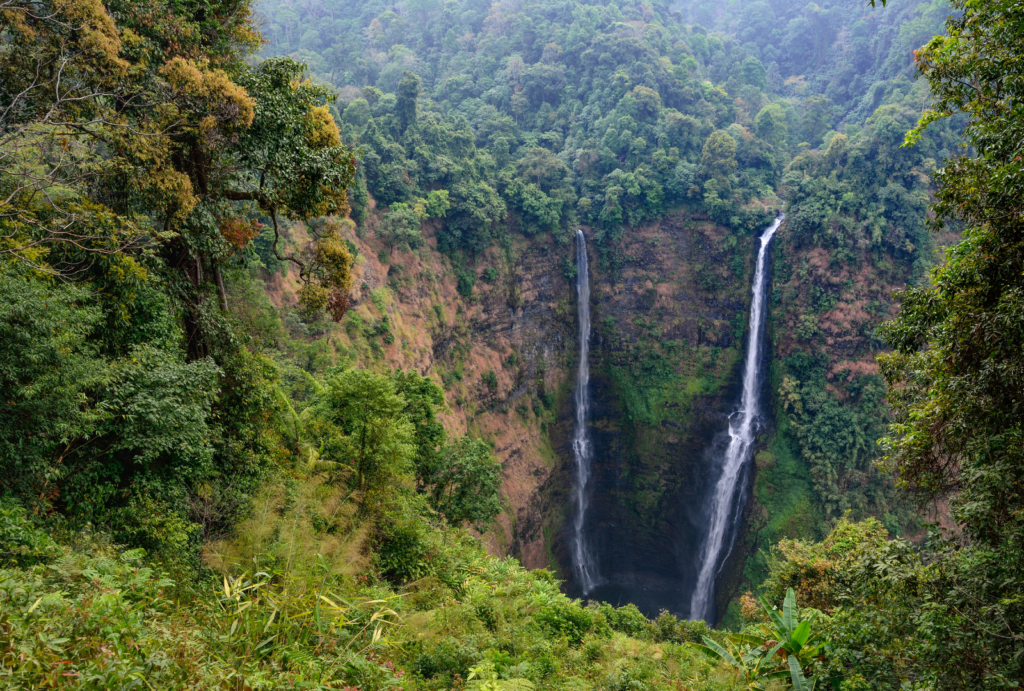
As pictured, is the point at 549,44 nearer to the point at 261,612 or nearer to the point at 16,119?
the point at 16,119

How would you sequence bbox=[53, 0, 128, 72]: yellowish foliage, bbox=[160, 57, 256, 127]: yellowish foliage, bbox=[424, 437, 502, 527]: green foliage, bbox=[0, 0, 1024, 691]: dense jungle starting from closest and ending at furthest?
bbox=[0, 0, 1024, 691]: dense jungle < bbox=[53, 0, 128, 72]: yellowish foliage < bbox=[160, 57, 256, 127]: yellowish foliage < bbox=[424, 437, 502, 527]: green foliage

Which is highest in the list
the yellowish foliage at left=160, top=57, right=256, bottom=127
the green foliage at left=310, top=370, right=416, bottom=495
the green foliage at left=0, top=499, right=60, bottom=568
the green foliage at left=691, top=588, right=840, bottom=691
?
the yellowish foliage at left=160, top=57, right=256, bottom=127

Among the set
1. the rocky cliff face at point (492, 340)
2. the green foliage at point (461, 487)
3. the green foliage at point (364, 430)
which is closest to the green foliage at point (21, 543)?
the green foliage at point (364, 430)

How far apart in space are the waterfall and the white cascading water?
6052 millimetres

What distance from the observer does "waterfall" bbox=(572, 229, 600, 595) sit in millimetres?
30703

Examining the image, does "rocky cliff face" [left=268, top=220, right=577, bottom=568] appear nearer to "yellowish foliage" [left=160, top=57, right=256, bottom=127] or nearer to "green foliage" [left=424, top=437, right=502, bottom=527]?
"green foliage" [left=424, top=437, right=502, bottom=527]

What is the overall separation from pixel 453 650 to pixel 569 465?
83.8 ft

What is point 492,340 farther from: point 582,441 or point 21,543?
point 21,543

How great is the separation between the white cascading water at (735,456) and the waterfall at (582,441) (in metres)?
6.05

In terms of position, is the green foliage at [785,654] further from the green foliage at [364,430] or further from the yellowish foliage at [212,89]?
the yellowish foliage at [212,89]

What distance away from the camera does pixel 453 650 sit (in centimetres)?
666

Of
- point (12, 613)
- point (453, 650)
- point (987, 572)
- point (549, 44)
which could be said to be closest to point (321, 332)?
point (453, 650)

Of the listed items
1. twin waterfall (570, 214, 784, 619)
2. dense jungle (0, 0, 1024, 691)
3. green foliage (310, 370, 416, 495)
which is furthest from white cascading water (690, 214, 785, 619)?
green foliage (310, 370, 416, 495)

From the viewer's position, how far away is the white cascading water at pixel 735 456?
28891 millimetres
